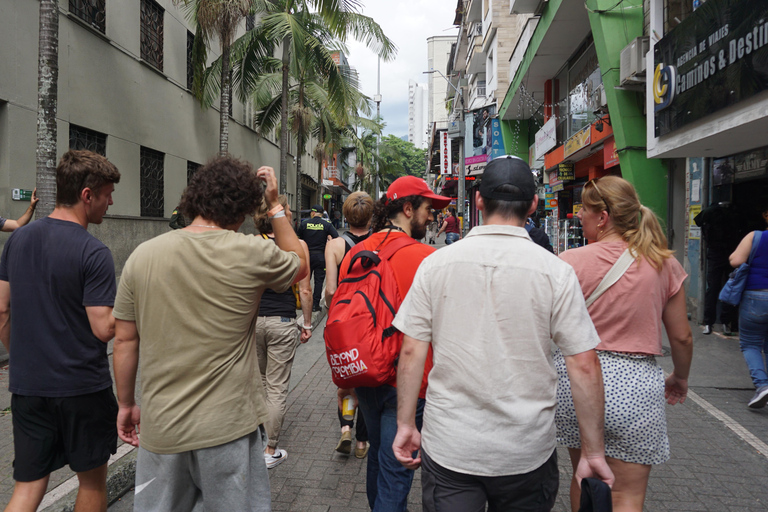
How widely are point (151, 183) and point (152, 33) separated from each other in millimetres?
3832

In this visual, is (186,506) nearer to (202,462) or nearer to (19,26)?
(202,462)

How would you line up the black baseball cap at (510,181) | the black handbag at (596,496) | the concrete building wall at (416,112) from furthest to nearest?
the concrete building wall at (416,112)
the black baseball cap at (510,181)
the black handbag at (596,496)

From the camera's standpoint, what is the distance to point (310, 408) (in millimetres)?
5426

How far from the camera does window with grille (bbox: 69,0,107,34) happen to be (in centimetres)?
1077

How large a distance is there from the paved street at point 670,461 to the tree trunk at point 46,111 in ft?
7.05

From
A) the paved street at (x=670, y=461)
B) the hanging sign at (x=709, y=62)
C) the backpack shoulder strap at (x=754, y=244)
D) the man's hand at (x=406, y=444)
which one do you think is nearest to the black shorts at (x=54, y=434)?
the paved street at (x=670, y=461)

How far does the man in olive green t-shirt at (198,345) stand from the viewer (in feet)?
6.90

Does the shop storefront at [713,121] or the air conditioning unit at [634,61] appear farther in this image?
the air conditioning unit at [634,61]

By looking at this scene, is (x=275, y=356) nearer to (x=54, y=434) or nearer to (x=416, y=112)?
(x=54, y=434)

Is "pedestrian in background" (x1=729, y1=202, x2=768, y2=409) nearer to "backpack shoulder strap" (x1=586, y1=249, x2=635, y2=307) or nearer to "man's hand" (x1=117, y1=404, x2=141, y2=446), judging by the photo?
"backpack shoulder strap" (x1=586, y1=249, x2=635, y2=307)

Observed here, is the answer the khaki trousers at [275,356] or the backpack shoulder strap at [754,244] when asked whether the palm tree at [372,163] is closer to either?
the backpack shoulder strap at [754,244]

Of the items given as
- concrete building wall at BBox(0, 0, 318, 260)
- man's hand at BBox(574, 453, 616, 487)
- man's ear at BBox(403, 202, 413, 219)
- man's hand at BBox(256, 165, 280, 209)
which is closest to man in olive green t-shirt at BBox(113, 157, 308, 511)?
man's hand at BBox(256, 165, 280, 209)

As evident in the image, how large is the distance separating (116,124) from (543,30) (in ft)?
34.5

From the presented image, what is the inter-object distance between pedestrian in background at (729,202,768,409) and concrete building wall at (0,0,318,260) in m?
9.32
